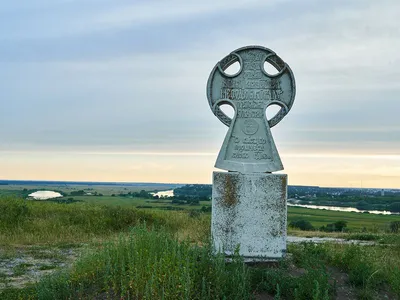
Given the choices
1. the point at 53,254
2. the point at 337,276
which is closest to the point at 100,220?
the point at 53,254

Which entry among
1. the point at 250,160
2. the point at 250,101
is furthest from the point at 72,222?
the point at 250,101

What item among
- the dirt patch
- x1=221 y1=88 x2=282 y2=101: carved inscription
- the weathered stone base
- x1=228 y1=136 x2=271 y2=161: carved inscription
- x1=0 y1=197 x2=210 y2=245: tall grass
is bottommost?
the dirt patch

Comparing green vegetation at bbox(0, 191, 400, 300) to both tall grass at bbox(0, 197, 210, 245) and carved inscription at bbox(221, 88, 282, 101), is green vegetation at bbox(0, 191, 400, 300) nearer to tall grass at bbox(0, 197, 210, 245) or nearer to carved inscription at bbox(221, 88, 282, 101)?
carved inscription at bbox(221, 88, 282, 101)

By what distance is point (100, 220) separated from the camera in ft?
46.3

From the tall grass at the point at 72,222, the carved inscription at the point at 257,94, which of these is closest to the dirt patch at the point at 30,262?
the tall grass at the point at 72,222

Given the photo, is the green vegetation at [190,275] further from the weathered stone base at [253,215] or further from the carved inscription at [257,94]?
the carved inscription at [257,94]

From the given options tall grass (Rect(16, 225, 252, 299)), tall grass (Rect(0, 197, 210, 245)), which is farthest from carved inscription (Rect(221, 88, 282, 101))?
tall grass (Rect(0, 197, 210, 245))

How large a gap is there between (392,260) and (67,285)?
225 inches

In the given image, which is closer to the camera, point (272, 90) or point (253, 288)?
point (253, 288)

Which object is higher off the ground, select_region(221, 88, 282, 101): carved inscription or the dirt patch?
select_region(221, 88, 282, 101): carved inscription

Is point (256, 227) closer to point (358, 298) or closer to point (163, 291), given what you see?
point (358, 298)

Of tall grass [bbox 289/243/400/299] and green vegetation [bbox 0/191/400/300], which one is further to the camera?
tall grass [bbox 289/243/400/299]

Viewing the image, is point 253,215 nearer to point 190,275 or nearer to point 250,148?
point 250,148

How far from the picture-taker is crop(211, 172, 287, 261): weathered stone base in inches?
302
